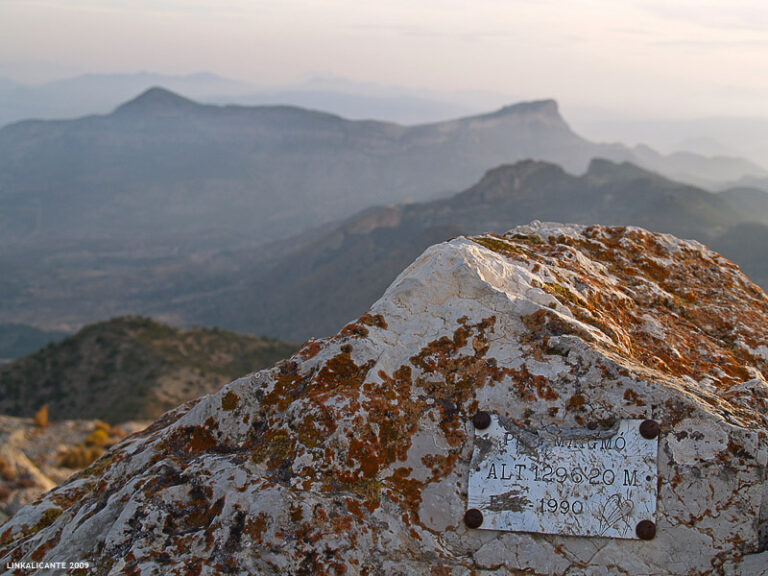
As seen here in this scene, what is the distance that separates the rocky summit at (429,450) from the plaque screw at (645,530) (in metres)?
0.01

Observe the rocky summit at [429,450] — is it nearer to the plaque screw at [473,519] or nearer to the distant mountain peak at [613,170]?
the plaque screw at [473,519]

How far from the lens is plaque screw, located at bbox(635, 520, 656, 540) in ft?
13.2

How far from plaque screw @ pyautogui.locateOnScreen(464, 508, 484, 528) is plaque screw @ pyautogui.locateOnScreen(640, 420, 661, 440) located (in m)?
1.33

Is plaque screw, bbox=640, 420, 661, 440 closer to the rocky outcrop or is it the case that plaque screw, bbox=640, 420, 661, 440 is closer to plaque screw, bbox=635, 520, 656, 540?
plaque screw, bbox=635, 520, 656, 540

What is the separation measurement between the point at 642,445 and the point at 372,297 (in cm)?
9326

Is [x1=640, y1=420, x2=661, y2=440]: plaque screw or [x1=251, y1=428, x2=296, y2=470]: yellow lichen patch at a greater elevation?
[x1=640, y1=420, x2=661, y2=440]: plaque screw

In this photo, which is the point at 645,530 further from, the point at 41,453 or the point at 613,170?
the point at 613,170

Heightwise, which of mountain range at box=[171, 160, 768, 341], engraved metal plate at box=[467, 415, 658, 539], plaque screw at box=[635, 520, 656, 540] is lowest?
mountain range at box=[171, 160, 768, 341]

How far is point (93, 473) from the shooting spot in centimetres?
622

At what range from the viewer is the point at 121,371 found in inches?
1359

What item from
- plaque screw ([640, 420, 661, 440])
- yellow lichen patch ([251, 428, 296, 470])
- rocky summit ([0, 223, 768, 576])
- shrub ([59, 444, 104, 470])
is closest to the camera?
rocky summit ([0, 223, 768, 576])

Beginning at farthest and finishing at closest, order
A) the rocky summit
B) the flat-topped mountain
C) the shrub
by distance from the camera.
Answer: the flat-topped mountain → the shrub → the rocky summit

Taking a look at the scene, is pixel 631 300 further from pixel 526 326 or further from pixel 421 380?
pixel 421 380

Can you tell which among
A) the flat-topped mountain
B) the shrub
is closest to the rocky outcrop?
the shrub
